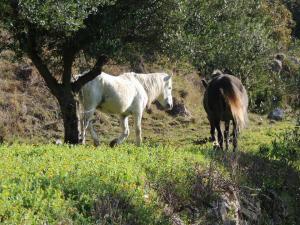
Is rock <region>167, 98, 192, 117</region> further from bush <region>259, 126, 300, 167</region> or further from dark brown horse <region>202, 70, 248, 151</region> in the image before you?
bush <region>259, 126, 300, 167</region>

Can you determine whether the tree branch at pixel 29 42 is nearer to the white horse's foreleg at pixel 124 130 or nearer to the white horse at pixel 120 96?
the white horse at pixel 120 96

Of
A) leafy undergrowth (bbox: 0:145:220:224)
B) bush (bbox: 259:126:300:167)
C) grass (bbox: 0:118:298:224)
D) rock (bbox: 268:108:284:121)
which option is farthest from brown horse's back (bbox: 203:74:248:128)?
rock (bbox: 268:108:284:121)

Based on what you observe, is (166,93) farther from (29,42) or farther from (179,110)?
(179,110)

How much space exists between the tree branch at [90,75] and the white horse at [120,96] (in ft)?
3.58

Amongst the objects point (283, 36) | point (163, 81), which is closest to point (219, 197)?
point (163, 81)

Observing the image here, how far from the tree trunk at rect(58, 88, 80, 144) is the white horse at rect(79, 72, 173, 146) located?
32.5 inches

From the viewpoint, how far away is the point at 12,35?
1320cm

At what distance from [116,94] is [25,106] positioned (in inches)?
304

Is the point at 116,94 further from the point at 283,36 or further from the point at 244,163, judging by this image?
the point at 283,36

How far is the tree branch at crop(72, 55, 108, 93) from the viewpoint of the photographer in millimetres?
14242

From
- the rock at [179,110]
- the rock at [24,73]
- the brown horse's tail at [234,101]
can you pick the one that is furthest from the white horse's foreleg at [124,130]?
the rock at [179,110]

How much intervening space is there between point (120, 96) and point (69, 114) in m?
2.25

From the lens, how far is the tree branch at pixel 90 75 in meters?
14.2

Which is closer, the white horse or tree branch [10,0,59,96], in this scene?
tree branch [10,0,59,96]
